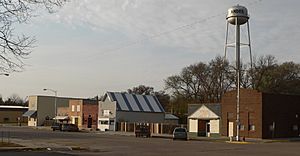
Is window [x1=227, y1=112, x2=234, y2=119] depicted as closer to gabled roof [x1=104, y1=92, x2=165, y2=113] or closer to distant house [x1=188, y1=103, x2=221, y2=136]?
distant house [x1=188, y1=103, x2=221, y2=136]

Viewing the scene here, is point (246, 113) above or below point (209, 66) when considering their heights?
below

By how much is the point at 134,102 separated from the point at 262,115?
38397mm

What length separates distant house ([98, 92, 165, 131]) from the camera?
3770 inches

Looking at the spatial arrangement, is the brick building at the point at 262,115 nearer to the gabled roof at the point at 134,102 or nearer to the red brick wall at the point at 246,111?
the red brick wall at the point at 246,111

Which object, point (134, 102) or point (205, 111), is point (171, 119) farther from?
point (205, 111)

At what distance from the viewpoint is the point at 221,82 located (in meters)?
99.9

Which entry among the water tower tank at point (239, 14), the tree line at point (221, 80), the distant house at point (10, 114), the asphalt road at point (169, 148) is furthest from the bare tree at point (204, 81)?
the distant house at point (10, 114)

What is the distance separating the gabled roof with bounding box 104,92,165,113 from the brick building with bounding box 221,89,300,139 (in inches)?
1166

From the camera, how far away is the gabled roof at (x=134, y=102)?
9712 centimetres

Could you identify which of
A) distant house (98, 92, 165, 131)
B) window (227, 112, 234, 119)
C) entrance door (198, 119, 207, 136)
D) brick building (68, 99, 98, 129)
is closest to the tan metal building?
brick building (68, 99, 98, 129)

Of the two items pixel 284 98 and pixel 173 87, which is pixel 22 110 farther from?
pixel 284 98

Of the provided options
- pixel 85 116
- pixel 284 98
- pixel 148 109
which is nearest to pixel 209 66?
pixel 148 109

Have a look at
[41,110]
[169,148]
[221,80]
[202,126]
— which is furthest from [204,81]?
[169,148]

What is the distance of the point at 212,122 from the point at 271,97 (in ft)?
35.9
